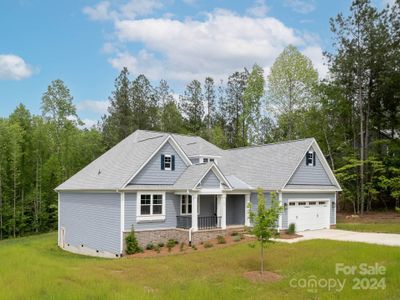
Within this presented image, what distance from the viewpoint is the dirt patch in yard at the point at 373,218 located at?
30503 mm

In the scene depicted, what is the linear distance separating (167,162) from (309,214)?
1049cm

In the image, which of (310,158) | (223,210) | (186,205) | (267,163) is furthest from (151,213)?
(310,158)

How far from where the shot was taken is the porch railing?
23.7m

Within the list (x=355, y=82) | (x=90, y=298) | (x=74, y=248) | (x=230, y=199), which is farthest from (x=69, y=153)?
(x=90, y=298)

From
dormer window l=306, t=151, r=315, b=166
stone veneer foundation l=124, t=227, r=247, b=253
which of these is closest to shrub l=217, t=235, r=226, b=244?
stone veneer foundation l=124, t=227, r=247, b=253

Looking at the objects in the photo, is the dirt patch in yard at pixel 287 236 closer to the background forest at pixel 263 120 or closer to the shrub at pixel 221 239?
the shrub at pixel 221 239

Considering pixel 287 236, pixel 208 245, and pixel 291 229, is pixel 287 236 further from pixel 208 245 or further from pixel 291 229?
pixel 208 245

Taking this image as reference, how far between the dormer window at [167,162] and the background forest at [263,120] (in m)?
18.3

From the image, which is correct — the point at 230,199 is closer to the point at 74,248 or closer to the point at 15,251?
the point at 74,248

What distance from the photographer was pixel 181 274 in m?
14.3

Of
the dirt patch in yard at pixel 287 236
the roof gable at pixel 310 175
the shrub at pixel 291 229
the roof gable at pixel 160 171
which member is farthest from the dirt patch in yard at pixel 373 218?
the roof gable at pixel 160 171

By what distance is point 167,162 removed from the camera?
80.5ft

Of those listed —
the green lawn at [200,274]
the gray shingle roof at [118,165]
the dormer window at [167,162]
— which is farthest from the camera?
the dormer window at [167,162]

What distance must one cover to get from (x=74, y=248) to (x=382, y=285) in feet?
65.8
